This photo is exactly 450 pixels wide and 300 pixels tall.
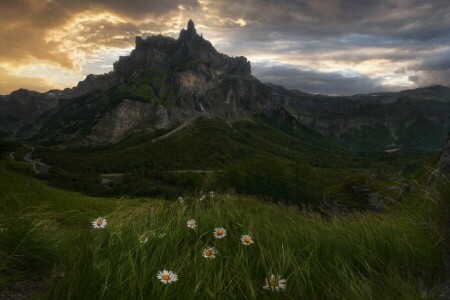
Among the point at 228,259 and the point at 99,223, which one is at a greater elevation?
the point at 99,223

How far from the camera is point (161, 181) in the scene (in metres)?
196

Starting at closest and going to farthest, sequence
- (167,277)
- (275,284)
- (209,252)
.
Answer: (167,277), (275,284), (209,252)

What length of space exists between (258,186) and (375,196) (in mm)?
94423

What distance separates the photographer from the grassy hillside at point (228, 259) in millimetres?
4078

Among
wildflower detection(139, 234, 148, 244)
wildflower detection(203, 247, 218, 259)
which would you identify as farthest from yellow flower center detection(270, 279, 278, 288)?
wildflower detection(139, 234, 148, 244)

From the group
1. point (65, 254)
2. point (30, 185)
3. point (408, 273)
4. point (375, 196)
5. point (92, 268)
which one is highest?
Answer: point (92, 268)

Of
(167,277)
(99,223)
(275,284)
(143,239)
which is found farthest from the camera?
(143,239)

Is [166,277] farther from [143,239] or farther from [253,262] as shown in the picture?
[143,239]

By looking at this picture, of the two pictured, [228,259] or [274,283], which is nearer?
[274,283]

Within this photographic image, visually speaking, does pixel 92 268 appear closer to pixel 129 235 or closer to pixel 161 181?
pixel 129 235

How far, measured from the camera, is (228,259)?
5.05m

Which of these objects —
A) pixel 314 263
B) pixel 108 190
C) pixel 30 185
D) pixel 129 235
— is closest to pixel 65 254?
pixel 129 235

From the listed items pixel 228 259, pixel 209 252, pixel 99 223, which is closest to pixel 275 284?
pixel 228 259

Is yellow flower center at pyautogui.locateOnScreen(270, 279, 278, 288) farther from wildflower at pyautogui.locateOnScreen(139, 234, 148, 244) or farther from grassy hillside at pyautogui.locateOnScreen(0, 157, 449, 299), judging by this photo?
wildflower at pyautogui.locateOnScreen(139, 234, 148, 244)
